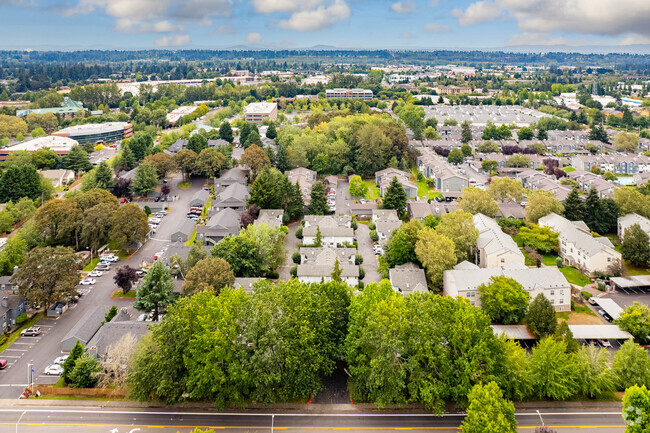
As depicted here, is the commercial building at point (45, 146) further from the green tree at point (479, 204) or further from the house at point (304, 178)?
the green tree at point (479, 204)

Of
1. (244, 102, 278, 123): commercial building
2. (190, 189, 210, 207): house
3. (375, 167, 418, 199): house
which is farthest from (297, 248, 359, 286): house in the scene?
(244, 102, 278, 123): commercial building

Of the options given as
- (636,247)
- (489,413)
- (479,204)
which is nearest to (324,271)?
(479,204)

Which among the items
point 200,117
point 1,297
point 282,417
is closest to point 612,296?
point 282,417

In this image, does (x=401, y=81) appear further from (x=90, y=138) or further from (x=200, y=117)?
(x=90, y=138)

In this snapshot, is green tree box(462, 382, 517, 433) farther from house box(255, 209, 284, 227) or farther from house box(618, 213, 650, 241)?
house box(618, 213, 650, 241)

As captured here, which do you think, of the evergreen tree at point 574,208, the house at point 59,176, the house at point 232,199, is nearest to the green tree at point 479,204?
the evergreen tree at point 574,208

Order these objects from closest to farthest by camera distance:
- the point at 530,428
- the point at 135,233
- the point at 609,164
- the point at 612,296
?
the point at 530,428 < the point at 612,296 < the point at 135,233 < the point at 609,164
